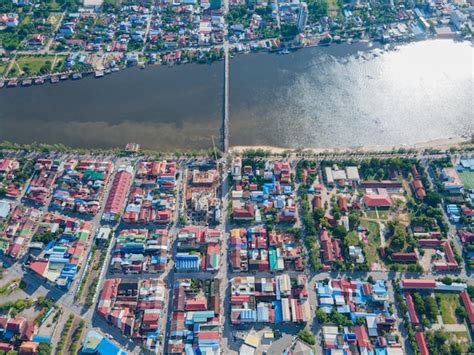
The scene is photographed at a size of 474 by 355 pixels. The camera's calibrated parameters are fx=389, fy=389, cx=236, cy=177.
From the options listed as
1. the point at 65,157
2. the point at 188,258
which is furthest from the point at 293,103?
the point at 65,157

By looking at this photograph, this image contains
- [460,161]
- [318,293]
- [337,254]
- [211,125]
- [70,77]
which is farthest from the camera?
[70,77]

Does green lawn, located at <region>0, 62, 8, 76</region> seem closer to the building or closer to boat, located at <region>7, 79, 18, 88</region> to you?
boat, located at <region>7, 79, 18, 88</region>

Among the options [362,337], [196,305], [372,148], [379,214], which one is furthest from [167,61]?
[362,337]

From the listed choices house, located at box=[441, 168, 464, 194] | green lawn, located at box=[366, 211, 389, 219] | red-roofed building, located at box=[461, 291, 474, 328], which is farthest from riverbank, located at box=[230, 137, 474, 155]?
red-roofed building, located at box=[461, 291, 474, 328]

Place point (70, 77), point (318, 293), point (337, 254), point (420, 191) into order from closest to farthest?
point (318, 293), point (337, 254), point (420, 191), point (70, 77)

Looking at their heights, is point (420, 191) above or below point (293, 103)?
below

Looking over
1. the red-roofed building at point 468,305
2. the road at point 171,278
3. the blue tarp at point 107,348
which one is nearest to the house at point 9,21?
the road at point 171,278

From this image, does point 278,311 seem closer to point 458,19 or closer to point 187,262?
point 187,262

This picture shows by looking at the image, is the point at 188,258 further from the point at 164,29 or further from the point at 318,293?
the point at 164,29
